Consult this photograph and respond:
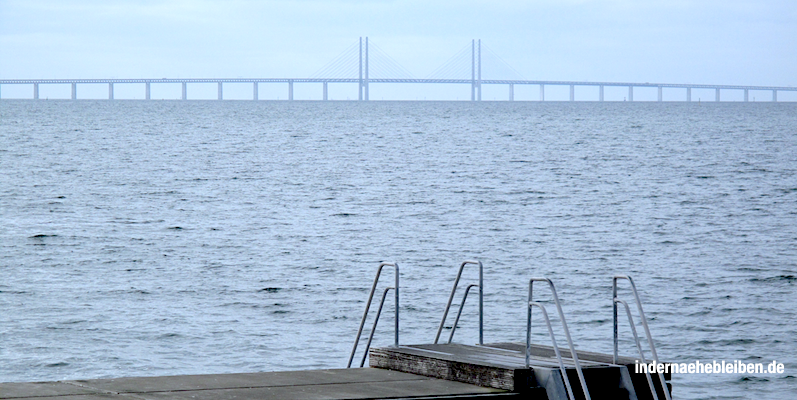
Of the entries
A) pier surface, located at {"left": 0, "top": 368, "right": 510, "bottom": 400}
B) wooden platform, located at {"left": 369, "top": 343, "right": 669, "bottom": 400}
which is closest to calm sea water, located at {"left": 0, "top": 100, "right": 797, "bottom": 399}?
wooden platform, located at {"left": 369, "top": 343, "right": 669, "bottom": 400}

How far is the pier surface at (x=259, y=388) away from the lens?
21.8ft

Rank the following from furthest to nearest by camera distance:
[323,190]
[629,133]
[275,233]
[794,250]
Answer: [629,133]
[323,190]
[275,233]
[794,250]

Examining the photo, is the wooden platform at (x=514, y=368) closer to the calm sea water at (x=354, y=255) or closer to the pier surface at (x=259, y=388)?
the pier surface at (x=259, y=388)

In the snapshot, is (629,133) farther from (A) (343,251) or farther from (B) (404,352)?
(B) (404,352)

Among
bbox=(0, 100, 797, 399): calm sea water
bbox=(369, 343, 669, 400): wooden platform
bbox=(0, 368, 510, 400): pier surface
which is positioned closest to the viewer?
bbox=(0, 368, 510, 400): pier surface

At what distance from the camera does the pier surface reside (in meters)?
6.64

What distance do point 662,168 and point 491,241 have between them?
2667 cm

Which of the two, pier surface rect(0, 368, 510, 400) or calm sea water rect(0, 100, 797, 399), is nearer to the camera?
pier surface rect(0, 368, 510, 400)

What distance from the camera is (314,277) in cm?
2019

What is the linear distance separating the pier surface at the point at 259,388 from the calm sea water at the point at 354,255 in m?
5.71

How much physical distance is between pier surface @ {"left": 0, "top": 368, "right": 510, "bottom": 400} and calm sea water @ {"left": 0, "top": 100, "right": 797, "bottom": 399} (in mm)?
5707

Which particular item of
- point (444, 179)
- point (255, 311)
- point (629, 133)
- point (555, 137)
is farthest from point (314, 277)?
point (629, 133)

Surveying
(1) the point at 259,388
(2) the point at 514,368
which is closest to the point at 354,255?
(1) the point at 259,388

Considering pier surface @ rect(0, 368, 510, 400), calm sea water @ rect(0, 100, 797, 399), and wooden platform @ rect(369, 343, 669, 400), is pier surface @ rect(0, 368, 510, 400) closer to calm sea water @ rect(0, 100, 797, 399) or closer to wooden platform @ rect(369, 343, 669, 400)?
wooden platform @ rect(369, 343, 669, 400)
